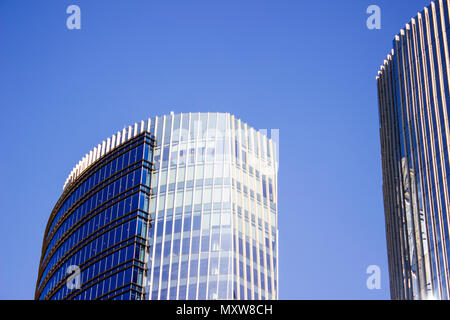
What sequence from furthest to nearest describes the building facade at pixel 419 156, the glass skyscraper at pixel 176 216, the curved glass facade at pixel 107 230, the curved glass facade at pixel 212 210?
the curved glass facade at pixel 107 230 → the glass skyscraper at pixel 176 216 → the curved glass facade at pixel 212 210 → the building facade at pixel 419 156

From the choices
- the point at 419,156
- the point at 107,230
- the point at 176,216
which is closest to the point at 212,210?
the point at 176,216

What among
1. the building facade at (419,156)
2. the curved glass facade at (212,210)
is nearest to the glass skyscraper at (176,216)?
the curved glass facade at (212,210)

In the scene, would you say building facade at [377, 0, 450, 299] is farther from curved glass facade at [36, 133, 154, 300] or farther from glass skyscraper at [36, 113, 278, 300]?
curved glass facade at [36, 133, 154, 300]

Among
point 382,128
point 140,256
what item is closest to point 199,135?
point 140,256

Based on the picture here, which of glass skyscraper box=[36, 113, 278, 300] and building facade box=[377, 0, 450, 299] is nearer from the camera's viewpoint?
building facade box=[377, 0, 450, 299]

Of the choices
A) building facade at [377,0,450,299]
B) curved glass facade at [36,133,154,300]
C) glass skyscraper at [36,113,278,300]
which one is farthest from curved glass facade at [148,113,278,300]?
building facade at [377,0,450,299]

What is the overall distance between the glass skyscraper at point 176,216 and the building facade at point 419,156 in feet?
70.5

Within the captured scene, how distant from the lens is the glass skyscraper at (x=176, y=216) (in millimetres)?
104000

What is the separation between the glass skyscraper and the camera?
104 metres

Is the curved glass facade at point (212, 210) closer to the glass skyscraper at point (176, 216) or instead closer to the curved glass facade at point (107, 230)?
the glass skyscraper at point (176, 216)

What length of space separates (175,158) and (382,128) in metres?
32.5

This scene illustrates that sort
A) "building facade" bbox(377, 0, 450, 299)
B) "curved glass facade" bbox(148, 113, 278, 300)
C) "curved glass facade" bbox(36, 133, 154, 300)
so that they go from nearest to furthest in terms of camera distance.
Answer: "building facade" bbox(377, 0, 450, 299) → "curved glass facade" bbox(148, 113, 278, 300) → "curved glass facade" bbox(36, 133, 154, 300)

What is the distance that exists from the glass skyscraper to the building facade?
2150cm

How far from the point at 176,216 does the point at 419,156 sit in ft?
130
